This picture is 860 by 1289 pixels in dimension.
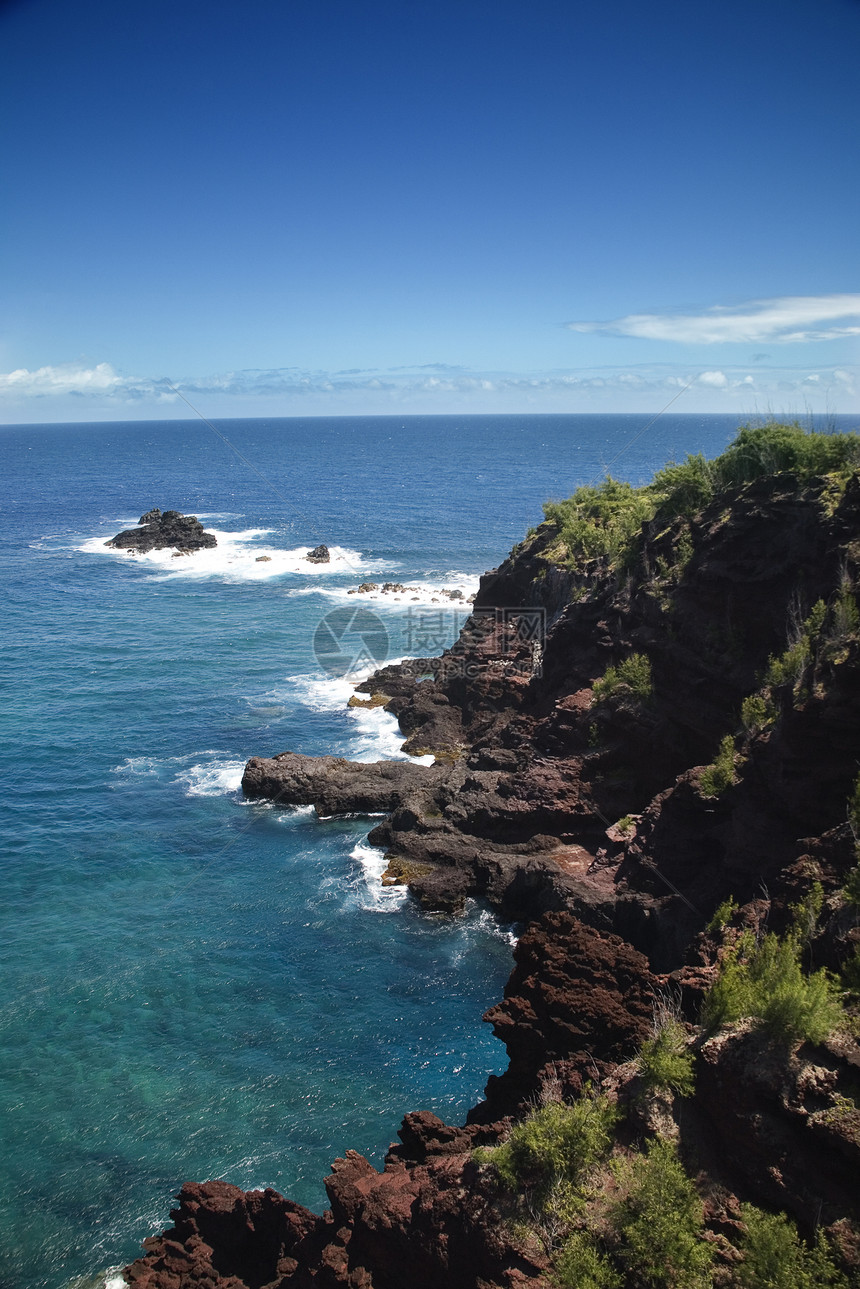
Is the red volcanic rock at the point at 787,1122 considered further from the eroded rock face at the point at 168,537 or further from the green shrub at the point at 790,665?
the eroded rock face at the point at 168,537

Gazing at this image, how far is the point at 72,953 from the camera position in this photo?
27562 millimetres

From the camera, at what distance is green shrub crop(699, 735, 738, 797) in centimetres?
2369

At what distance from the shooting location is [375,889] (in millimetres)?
30547

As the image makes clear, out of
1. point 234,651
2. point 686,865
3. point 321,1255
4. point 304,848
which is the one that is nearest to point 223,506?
point 234,651

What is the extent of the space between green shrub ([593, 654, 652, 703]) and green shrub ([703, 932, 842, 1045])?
14284 mm

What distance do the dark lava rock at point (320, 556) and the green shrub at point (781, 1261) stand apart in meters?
76.0

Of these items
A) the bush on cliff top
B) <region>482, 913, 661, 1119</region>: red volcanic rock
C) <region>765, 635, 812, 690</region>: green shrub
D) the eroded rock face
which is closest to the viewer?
<region>482, 913, 661, 1119</region>: red volcanic rock

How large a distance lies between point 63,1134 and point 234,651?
127 ft

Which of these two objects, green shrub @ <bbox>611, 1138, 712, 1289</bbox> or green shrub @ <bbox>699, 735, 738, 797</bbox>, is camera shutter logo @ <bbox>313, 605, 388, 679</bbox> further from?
green shrub @ <bbox>611, 1138, 712, 1289</bbox>

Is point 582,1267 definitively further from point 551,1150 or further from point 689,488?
point 689,488

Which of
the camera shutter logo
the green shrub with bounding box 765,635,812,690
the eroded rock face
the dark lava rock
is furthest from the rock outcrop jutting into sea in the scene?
the eroded rock face

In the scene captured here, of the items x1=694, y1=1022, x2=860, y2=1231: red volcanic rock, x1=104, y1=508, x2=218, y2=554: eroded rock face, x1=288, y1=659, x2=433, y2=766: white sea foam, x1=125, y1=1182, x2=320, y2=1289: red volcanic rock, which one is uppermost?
x1=104, y1=508, x2=218, y2=554: eroded rock face

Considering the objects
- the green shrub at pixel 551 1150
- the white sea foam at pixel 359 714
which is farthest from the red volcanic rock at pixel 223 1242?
the white sea foam at pixel 359 714

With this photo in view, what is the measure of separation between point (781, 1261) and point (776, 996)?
360 cm
